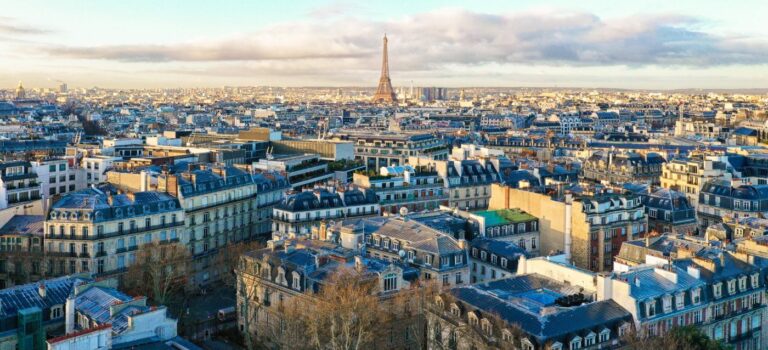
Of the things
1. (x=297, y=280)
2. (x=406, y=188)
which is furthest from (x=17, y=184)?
(x=297, y=280)

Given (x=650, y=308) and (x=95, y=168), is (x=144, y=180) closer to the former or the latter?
(x=95, y=168)

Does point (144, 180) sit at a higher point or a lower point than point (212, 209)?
higher

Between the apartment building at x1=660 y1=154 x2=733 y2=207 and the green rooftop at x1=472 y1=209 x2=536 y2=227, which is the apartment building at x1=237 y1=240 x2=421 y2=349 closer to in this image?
the green rooftop at x1=472 y1=209 x2=536 y2=227

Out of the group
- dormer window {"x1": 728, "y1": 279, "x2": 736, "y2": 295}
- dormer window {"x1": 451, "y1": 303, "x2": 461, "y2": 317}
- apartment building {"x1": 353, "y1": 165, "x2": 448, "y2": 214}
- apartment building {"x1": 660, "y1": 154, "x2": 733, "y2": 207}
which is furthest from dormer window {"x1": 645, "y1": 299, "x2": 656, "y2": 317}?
apartment building {"x1": 660, "y1": 154, "x2": 733, "y2": 207}

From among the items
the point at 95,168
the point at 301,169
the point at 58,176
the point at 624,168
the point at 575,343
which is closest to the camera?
the point at 575,343

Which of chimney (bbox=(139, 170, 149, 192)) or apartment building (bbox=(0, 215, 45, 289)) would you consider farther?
chimney (bbox=(139, 170, 149, 192))

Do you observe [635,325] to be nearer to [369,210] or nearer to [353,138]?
[369,210]

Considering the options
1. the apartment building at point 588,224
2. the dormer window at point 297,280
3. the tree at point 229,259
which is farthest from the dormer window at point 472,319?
the apartment building at point 588,224
